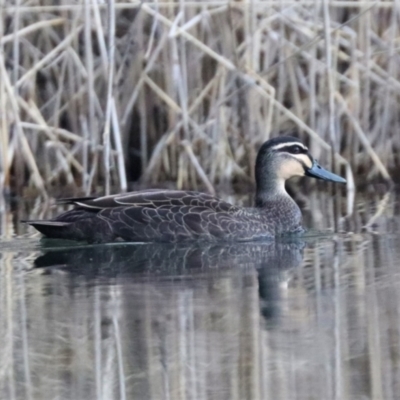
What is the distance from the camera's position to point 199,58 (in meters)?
9.54

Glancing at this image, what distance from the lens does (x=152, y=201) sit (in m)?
7.47

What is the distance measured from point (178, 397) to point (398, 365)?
0.85 meters

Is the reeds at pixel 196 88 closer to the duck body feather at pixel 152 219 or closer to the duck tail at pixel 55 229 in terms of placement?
the duck body feather at pixel 152 219

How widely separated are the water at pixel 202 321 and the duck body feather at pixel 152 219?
0.11 metres

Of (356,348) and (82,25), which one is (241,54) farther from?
(356,348)

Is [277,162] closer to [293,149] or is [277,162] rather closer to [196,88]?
[293,149]

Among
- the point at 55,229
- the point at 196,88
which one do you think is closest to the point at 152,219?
the point at 55,229

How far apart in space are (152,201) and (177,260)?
0.77 m

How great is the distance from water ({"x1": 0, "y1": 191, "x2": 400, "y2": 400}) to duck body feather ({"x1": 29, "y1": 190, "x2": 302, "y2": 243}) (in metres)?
0.11

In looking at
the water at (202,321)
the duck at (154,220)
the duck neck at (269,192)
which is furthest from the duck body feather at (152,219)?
the duck neck at (269,192)

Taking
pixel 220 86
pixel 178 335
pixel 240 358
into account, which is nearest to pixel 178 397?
pixel 240 358

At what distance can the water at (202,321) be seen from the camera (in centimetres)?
403

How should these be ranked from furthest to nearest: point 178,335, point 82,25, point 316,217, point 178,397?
point 82,25
point 316,217
point 178,335
point 178,397

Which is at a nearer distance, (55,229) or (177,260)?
(177,260)
